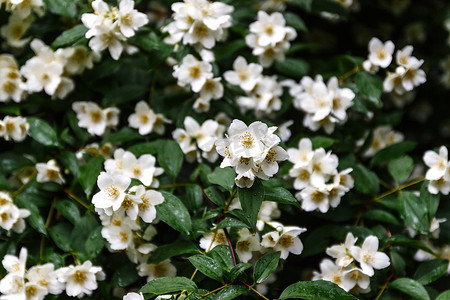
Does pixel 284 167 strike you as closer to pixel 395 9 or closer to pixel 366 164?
pixel 366 164

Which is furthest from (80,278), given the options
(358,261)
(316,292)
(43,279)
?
(358,261)

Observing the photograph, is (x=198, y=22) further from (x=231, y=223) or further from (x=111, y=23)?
(x=231, y=223)

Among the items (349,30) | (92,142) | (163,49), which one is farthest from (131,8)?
(349,30)

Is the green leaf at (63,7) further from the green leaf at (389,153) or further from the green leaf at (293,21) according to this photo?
Result: the green leaf at (389,153)

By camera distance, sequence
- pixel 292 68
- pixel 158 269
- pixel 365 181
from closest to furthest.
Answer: pixel 158 269 → pixel 365 181 → pixel 292 68

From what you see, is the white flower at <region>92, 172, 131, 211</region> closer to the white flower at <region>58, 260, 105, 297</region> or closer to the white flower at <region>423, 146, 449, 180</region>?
the white flower at <region>58, 260, 105, 297</region>

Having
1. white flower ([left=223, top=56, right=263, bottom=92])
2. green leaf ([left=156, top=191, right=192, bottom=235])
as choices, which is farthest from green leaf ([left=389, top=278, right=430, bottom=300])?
white flower ([left=223, top=56, right=263, bottom=92])
